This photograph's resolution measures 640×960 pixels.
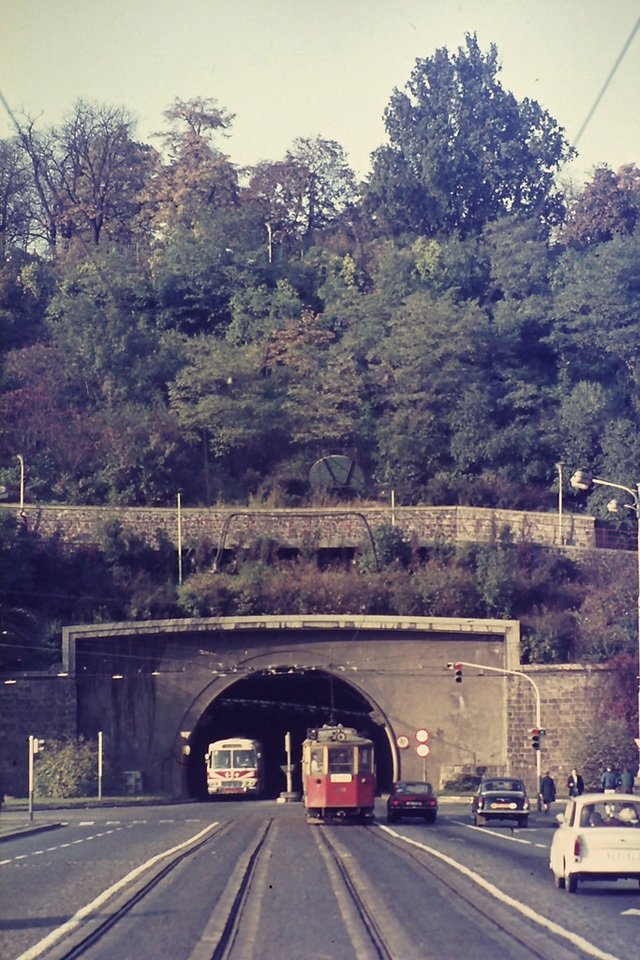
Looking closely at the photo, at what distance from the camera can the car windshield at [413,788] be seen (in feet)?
142

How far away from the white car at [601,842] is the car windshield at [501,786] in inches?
815

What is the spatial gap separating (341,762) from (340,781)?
22.6 inches

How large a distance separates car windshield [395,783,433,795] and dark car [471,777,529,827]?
191cm

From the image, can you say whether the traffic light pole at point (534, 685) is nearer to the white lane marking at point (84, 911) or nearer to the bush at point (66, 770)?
the bush at point (66, 770)

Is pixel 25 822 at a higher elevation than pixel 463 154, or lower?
lower

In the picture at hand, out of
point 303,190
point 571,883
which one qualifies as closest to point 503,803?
point 571,883

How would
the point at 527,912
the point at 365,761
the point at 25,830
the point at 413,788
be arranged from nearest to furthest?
the point at 527,912
the point at 25,830
the point at 413,788
the point at 365,761

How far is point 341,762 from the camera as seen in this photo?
4328 centimetres

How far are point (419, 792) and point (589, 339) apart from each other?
42.2 m

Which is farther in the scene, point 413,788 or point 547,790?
point 547,790

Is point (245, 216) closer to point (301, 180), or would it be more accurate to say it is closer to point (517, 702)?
point (301, 180)

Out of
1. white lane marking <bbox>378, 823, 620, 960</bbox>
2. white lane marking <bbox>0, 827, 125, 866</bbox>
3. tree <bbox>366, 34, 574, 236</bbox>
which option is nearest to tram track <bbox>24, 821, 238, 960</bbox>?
white lane marking <bbox>378, 823, 620, 960</bbox>

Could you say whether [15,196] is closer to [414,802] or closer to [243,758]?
[243,758]

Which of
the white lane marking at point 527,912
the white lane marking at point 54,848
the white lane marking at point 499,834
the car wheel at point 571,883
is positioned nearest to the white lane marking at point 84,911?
the white lane marking at point 527,912
